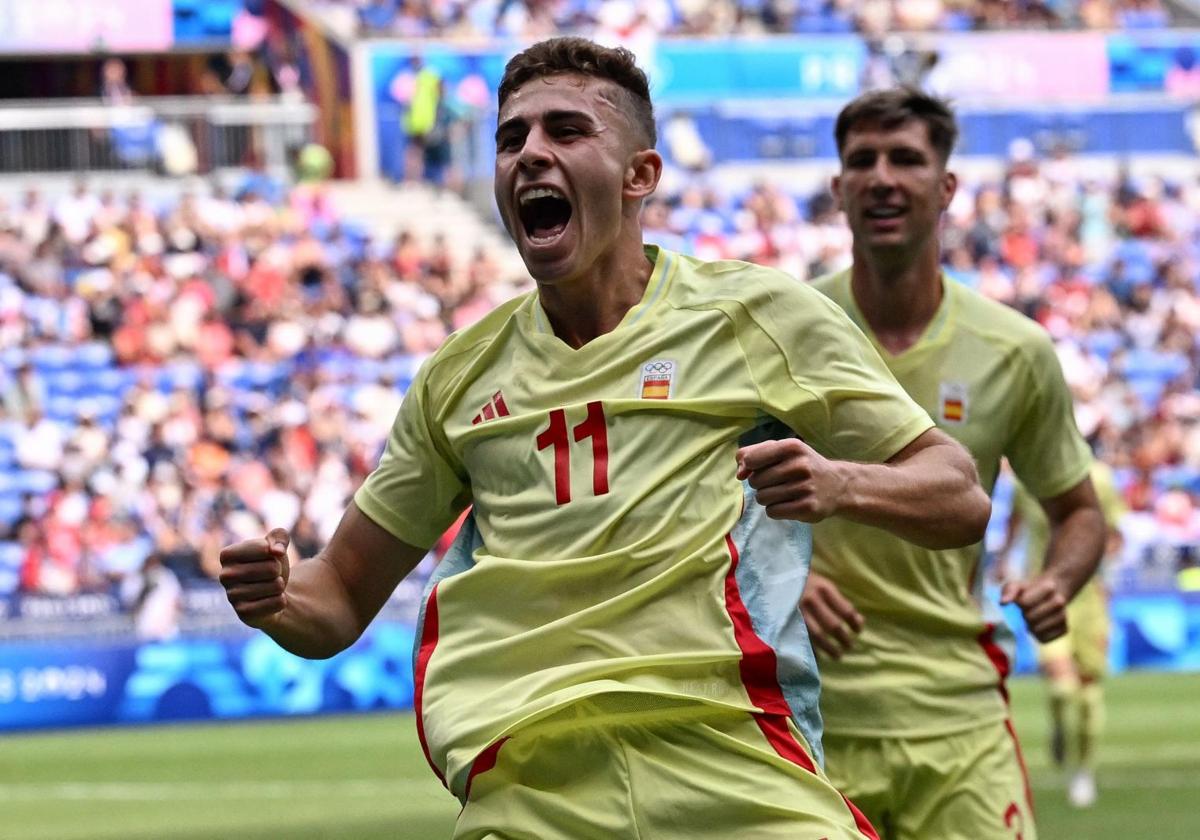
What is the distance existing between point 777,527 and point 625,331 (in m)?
0.50

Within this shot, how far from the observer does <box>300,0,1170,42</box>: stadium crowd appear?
3084 centimetres

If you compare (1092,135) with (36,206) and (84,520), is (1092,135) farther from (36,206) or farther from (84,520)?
(84,520)

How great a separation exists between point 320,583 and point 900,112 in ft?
8.80

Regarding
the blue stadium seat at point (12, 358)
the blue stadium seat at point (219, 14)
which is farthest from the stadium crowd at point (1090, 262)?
the blue stadium seat at point (12, 358)

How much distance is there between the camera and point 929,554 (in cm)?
586

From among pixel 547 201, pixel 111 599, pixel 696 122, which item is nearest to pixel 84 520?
pixel 111 599

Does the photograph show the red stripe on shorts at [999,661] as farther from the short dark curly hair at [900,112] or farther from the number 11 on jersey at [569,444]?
the number 11 on jersey at [569,444]

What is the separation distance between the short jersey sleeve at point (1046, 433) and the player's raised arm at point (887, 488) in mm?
2021

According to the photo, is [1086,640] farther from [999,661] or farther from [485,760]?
[485,760]

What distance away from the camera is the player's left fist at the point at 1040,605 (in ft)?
19.0

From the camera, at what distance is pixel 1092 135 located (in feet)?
104

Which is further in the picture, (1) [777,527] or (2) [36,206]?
(2) [36,206]

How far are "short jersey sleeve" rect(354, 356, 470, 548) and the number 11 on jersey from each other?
0.37 meters

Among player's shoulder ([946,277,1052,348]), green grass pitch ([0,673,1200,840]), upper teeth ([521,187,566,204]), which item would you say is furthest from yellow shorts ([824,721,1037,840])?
green grass pitch ([0,673,1200,840])
